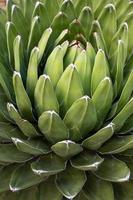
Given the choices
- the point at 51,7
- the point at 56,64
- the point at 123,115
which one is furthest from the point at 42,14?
the point at 123,115

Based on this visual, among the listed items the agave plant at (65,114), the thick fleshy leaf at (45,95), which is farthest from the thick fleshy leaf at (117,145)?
the thick fleshy leaf at (45,95)

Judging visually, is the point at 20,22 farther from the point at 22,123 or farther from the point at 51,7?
the point at 22,123

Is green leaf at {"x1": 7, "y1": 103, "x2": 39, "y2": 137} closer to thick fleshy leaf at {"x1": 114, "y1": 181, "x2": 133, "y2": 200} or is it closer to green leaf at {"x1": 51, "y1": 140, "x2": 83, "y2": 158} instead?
green leaf at {"x1": 51, "y1": 140, "x2": 83, "y2": 158}

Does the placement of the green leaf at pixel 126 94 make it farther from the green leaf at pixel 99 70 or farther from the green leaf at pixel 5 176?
the green leaf at pixel 5 176

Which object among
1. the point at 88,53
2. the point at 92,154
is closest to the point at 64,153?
the point at 92,154

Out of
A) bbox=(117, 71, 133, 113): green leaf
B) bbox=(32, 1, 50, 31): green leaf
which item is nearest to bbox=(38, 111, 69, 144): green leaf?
bbox=(117, 71, 133, 113): green leaf

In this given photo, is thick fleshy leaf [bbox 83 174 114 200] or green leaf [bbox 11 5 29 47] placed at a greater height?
green leaf [bbox 11 5 29 47]

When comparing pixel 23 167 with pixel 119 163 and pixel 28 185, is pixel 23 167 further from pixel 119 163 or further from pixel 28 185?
pixel 119 163
